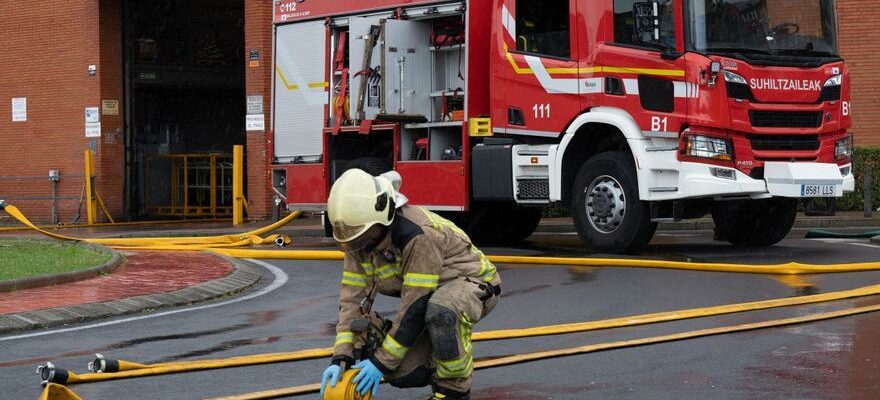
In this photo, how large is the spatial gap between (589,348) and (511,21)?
26.3 feet

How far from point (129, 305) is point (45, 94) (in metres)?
19.2

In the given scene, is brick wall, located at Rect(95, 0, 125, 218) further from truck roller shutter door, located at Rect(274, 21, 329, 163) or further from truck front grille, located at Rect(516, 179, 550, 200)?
truck front grille, located at Rect(516, 179, 550, 200)

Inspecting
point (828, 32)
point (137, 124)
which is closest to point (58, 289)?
point (828, 32)

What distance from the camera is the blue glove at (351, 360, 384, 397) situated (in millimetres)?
5641

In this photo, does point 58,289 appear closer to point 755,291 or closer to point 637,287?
point 637,287

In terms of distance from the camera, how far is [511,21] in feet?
51.5

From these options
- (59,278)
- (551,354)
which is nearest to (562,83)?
(59,278)

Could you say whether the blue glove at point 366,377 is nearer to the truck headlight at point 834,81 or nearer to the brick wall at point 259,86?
the truck headlight at point 834,81

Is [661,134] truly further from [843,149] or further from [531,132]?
[843,149]

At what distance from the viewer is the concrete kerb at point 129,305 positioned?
32.7 feet

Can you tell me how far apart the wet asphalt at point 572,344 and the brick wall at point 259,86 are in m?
11.8

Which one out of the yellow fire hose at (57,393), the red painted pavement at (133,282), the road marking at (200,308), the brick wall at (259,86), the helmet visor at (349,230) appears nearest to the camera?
the helmet visor at (349,230)

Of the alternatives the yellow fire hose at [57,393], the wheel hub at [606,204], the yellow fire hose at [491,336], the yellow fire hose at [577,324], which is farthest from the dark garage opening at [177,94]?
the yellow fire hose at [57,393]

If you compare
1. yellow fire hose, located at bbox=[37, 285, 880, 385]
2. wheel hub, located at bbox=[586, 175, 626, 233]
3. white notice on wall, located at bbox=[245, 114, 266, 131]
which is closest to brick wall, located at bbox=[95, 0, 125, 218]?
Answer: white notice on wall, located at bbox=[245, 114, 266, 131]
